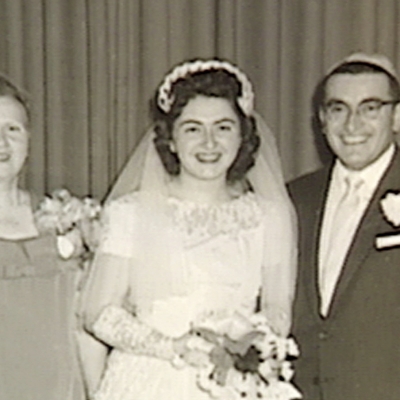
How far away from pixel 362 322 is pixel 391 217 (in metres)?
0.23

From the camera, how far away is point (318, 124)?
2.72 m

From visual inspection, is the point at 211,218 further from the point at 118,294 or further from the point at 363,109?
the point at 363,109

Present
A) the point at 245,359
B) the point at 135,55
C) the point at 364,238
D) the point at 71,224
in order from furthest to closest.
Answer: the point at 135,55
the point at 71,224
the point at 364,238
the point at 245,359

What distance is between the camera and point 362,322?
217 centimetres

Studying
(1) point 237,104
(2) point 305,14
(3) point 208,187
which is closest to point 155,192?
(3) point 208,187

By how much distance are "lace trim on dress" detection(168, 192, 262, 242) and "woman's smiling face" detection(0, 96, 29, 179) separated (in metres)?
0.34

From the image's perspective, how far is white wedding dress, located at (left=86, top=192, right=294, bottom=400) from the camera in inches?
86.0

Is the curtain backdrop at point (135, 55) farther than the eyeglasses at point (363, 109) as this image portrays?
Yes

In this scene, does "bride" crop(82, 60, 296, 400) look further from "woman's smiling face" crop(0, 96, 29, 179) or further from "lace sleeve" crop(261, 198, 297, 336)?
"woman's smiling face" crop(0, 96, 29, 179)

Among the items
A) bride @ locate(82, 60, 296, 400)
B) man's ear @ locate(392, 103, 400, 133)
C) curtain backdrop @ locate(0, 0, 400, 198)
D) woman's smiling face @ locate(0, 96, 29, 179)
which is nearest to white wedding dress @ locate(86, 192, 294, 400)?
bride @ locate(82, 60, 296, 400)

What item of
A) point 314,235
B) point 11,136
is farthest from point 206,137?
point 11,136

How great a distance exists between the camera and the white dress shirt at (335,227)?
2.21m

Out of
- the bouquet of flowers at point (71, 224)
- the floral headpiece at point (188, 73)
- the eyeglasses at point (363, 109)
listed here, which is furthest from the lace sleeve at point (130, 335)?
the eyeglasses at point (363, 109)

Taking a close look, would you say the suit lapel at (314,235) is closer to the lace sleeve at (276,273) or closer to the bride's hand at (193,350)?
the lace sleeve at (276,273)
